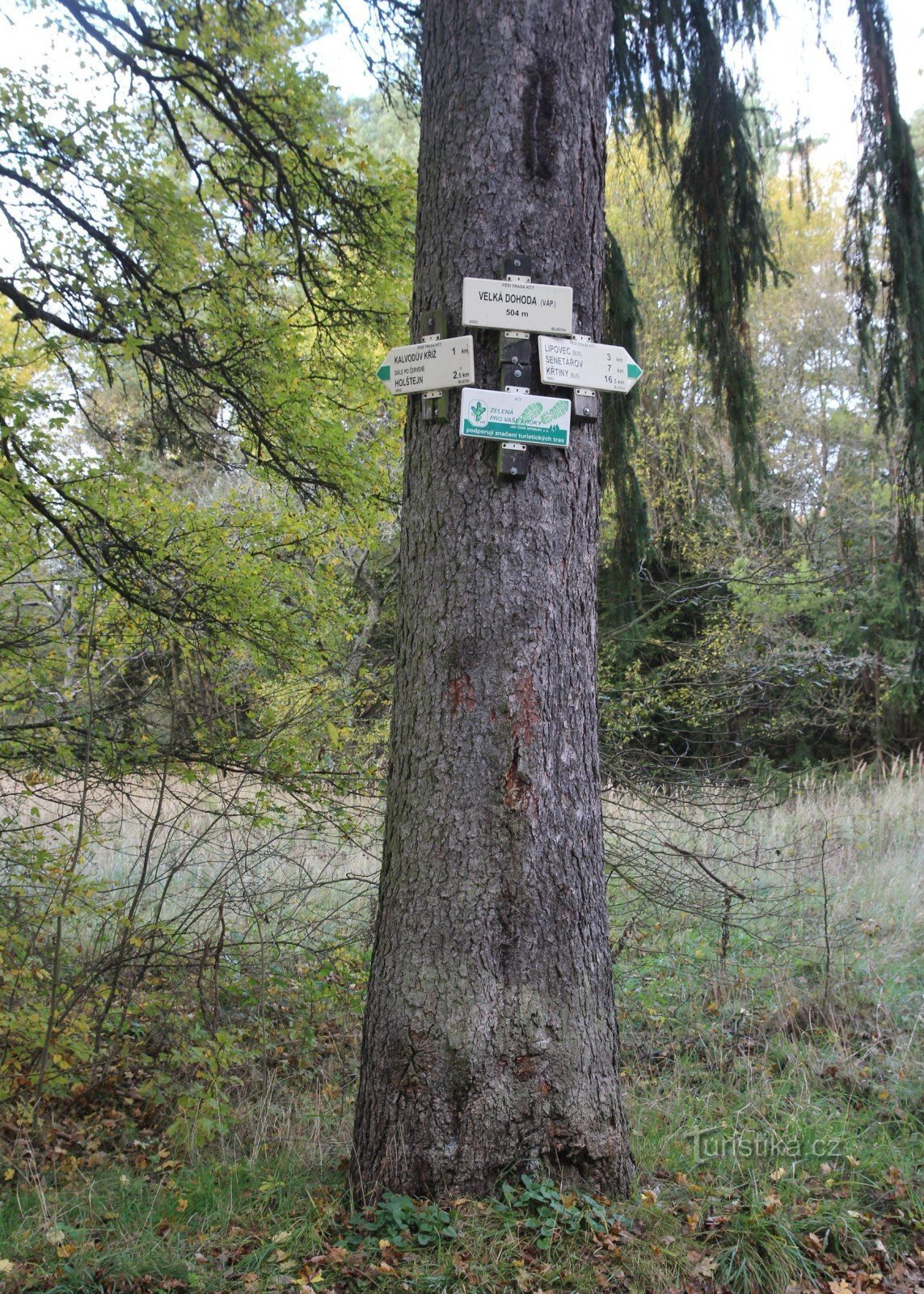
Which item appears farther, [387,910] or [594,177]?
[594,177]

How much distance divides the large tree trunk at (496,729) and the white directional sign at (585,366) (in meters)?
0.08

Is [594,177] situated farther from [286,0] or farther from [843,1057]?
[286,0]

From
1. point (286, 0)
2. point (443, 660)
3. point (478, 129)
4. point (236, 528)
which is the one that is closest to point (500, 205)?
point (478, 129)

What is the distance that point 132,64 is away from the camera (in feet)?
16.9

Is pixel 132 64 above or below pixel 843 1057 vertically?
above

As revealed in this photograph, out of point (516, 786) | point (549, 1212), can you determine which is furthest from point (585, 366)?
point (549, 1212)

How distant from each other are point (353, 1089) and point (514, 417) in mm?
2825

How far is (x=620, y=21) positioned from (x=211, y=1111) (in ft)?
16.4

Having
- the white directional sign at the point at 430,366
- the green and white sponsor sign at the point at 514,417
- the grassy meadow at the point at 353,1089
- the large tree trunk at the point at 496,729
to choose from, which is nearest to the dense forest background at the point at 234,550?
the grassy meadow at the point at 353,1089

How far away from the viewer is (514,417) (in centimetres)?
272

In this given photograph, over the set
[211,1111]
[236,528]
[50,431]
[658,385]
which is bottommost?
[211,1111]

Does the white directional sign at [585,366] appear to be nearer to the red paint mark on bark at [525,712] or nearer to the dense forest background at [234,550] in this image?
the red paint mark on bark at [525,712]

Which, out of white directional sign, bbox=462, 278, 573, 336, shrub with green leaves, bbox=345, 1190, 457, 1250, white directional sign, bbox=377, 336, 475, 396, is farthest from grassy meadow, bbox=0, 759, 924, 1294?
white directional sign, bbox=462, 278, 573, 336

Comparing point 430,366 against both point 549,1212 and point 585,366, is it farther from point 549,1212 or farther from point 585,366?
point 549,1212
